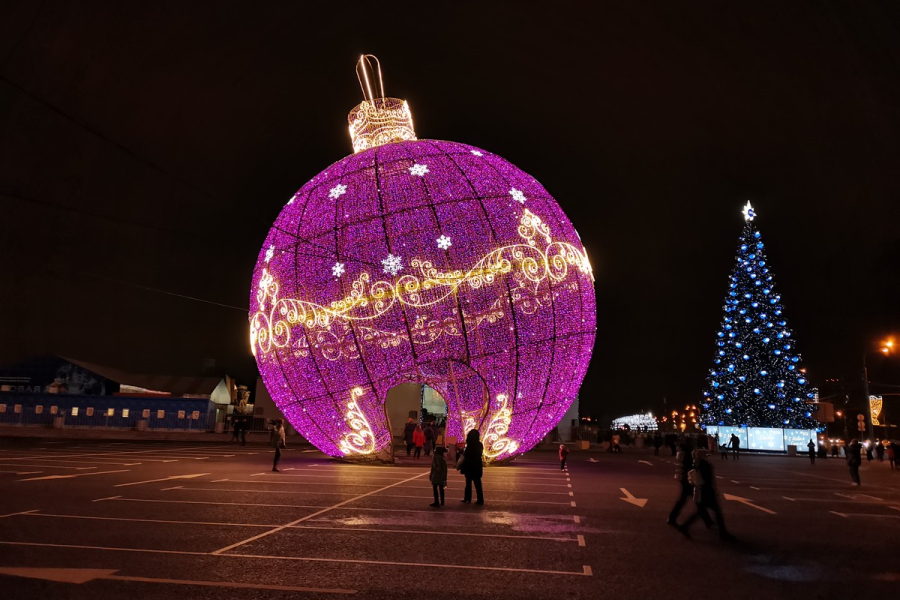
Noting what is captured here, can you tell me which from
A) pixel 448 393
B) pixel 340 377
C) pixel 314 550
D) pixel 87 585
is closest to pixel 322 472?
pixel 340 377

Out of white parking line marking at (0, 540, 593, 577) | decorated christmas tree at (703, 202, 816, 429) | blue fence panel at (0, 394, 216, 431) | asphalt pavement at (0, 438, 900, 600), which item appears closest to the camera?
asphalt pavement at (0, 438, 900, 600)

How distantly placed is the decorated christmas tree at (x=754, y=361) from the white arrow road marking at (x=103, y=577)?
136 ft

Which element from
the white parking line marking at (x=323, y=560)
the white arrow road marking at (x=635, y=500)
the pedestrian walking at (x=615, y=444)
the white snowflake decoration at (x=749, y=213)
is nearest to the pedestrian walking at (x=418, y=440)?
the white arrow road marking at (x=635, y=500)

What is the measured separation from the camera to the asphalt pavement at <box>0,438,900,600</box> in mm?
5750

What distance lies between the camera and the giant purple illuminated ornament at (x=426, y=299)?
1513 cm

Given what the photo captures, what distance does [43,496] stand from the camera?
10766 mm

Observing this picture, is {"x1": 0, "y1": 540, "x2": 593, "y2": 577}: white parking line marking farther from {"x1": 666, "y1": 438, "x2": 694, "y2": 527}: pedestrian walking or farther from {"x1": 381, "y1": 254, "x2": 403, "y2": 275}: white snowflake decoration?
{"x1": 381, "y1": 254, "x2": 403, "y2": 275}: white snowflake decoration

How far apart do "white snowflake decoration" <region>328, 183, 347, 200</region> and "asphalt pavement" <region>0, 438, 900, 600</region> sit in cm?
681

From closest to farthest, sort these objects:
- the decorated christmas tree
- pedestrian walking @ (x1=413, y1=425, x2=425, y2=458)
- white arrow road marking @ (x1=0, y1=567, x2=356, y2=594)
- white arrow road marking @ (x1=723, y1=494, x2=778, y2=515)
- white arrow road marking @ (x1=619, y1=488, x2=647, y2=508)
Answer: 1. white arrow road marking @ (x1=0, y1=567, x2=356, y2=594)
2. white arrow road marking @ (x1=723, y1=494, x2=778, y2=515)
3. white arrow road marking @ (x1=619, y1=488, x2=647, y2=508)
4. pedestrian walking @ (x1=413, y1=425, x2=425, y2=458)
5. the decorated christmas tree

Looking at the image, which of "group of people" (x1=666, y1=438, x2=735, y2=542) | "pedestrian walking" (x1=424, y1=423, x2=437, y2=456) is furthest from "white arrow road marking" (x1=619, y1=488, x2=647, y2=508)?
"pedestrian walking" (x1=424, y1=423, x2=437, y2=456)

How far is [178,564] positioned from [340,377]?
938cm

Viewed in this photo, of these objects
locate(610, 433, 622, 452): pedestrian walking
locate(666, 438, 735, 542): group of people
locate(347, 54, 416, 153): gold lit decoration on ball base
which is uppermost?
locate(347, 54, 416, 153): gold lit decoration on ball base

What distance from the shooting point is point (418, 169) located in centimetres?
1563

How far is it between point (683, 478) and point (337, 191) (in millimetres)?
10458
